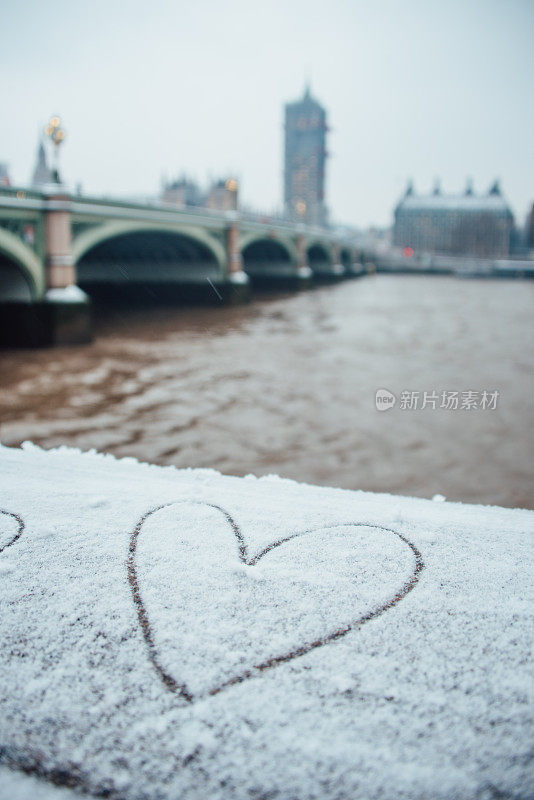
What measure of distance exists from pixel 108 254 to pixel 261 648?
24.0 m

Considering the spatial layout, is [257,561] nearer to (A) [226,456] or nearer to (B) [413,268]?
(A) [226,456]

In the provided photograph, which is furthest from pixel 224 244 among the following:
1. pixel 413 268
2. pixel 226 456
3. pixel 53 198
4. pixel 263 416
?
pixel 413 268

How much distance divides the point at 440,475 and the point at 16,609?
550 cm

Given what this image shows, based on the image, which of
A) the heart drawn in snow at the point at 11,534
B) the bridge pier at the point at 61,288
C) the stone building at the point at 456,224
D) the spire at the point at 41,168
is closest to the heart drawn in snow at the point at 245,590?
the heart drawn in snow at the point at 11,534

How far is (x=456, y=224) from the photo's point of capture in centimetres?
11262

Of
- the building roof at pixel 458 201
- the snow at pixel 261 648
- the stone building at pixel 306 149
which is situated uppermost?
the stone building at pixel 306 149

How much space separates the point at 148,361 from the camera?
1282 cm

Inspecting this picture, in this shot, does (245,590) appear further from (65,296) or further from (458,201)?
(458,201)

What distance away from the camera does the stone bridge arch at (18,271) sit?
13391mm

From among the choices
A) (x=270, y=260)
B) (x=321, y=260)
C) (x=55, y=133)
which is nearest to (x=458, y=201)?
(x=321, y=260)

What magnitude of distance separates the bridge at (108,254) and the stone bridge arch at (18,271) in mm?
24

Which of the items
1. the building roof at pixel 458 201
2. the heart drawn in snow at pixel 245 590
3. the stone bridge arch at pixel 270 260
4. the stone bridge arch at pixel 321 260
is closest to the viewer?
the heart drawn in snow at pixel 245 590

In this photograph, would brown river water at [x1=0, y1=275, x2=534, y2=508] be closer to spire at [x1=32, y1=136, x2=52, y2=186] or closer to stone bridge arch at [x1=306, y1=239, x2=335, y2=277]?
spire at [x1=32, y1=136, x2=52, y2=186]

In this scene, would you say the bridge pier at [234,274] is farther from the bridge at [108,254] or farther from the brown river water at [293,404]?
the brown river water at [293,404]
